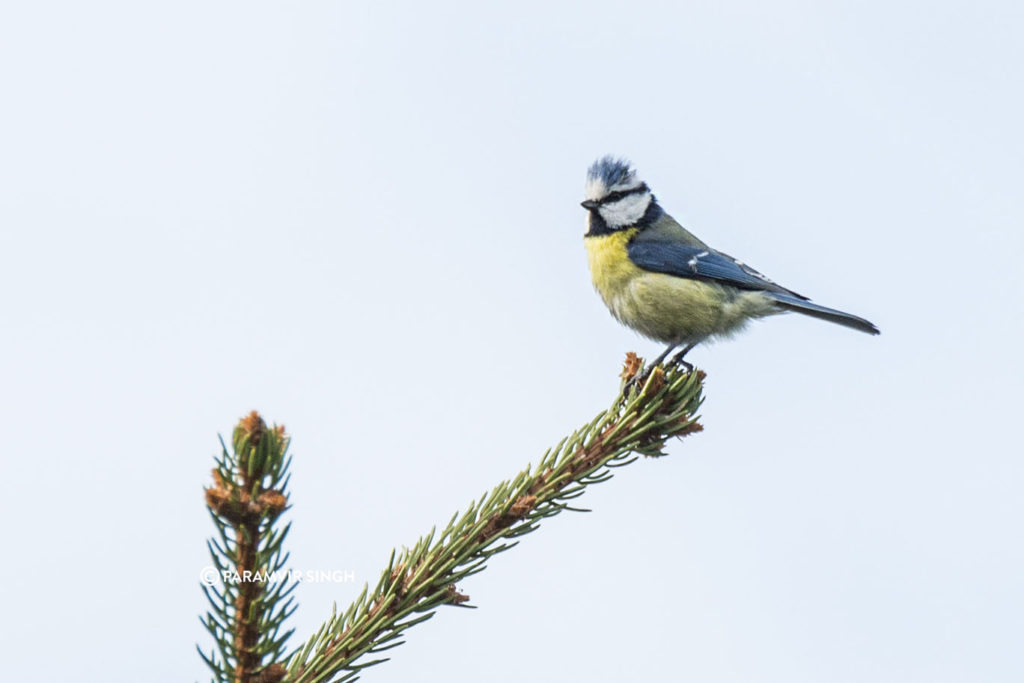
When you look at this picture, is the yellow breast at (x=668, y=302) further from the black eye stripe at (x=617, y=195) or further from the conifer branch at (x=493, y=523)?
the conifer branch at (x=493, y=523)

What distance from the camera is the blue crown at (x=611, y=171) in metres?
5.11

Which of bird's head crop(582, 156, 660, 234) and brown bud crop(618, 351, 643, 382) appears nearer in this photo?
brown bud crop(618, 351, 643, 382)

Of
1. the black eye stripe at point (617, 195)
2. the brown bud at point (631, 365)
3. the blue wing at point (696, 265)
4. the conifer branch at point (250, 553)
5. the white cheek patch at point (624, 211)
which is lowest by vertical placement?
the conifer branch at point (250, 553)

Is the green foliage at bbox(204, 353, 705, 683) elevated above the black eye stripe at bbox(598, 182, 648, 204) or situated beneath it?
situated beneath

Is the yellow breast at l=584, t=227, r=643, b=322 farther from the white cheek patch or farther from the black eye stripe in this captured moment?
the black eye stripe

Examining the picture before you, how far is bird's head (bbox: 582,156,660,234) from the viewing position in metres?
5.10

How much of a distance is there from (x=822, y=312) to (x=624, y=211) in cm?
109

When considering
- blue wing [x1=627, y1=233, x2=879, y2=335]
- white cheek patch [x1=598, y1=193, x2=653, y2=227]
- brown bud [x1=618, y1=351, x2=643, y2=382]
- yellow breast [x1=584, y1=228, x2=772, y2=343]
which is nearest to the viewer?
brown bud [x1=618, y1=351, x2=643, y2=382]

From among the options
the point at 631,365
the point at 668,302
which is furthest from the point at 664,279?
the point at 631,365

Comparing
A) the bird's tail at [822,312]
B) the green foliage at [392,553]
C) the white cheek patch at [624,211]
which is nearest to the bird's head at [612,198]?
the white cheek patch at [624,211]

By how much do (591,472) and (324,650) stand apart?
2.60 feet

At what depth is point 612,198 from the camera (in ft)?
16.9

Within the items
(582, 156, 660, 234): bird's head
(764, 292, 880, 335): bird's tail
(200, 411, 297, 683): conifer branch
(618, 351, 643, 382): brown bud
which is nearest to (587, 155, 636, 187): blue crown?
(582, 156, 660, 234): bird's head

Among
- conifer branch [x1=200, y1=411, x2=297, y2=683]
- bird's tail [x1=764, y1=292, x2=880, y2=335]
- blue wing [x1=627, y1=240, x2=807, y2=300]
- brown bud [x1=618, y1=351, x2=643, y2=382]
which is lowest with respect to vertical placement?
conifer branch [x1=200, y1=411, x2=297, y2=683]
